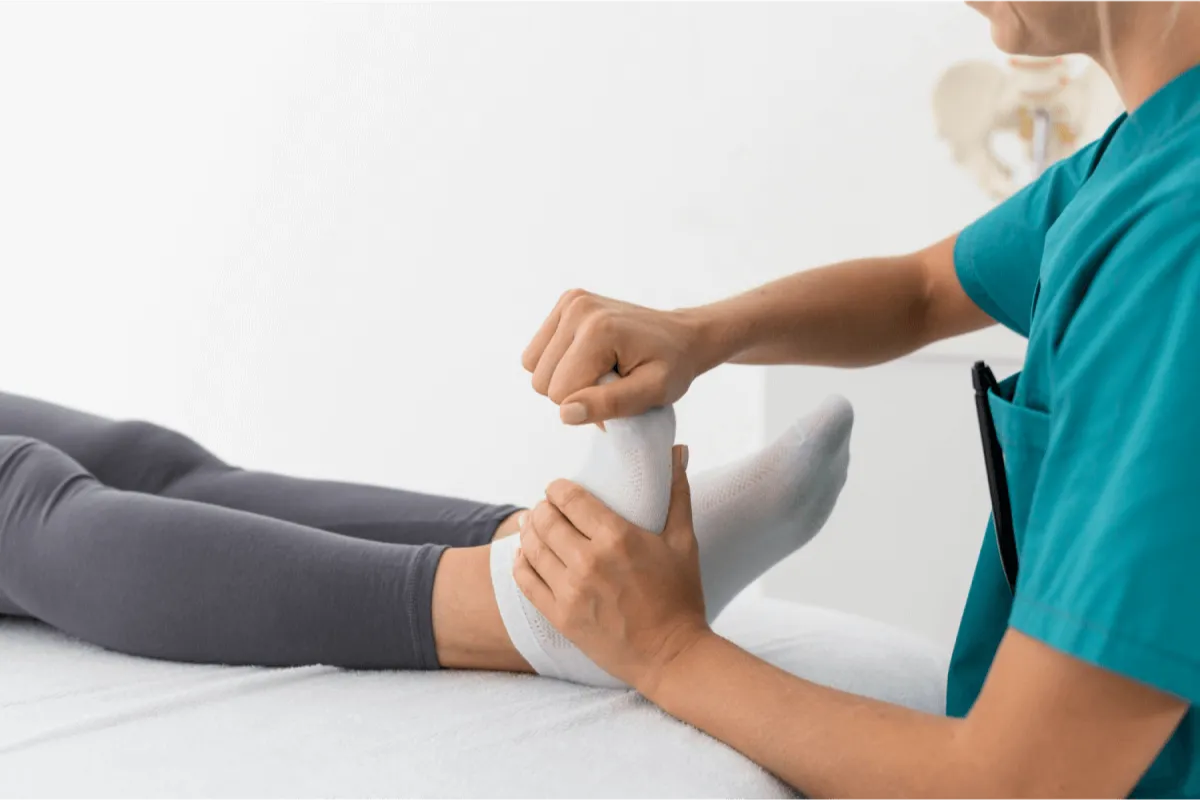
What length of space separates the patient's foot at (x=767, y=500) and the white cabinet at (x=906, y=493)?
738 mm

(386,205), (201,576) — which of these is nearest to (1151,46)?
(201,576)

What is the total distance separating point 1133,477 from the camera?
1.88 feet

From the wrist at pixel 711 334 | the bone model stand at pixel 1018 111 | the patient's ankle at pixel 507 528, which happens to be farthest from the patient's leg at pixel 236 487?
the bone model stand at pixel 1018 111

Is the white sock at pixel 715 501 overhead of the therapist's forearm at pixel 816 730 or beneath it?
overhead

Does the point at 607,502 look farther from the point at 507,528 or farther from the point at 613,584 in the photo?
the point at 507,528

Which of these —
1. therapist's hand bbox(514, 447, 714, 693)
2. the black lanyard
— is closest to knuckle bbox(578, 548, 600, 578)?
therapist's hand bbox(514, 447, 714, 693)

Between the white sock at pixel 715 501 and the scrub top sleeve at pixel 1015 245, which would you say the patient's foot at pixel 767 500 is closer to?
the white sock at pixel 715 501

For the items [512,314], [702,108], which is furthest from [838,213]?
[512,314]

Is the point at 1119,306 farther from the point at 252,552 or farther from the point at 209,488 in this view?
the point at 209,488

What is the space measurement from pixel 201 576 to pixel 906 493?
116cm

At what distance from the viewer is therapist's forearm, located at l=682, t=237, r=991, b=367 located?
103cm

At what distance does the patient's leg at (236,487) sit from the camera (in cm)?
110

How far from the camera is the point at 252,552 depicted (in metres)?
0.94

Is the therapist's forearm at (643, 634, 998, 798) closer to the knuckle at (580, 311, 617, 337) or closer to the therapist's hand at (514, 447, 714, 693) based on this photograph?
the therapist's hand at (514, 447, 714, 693)
